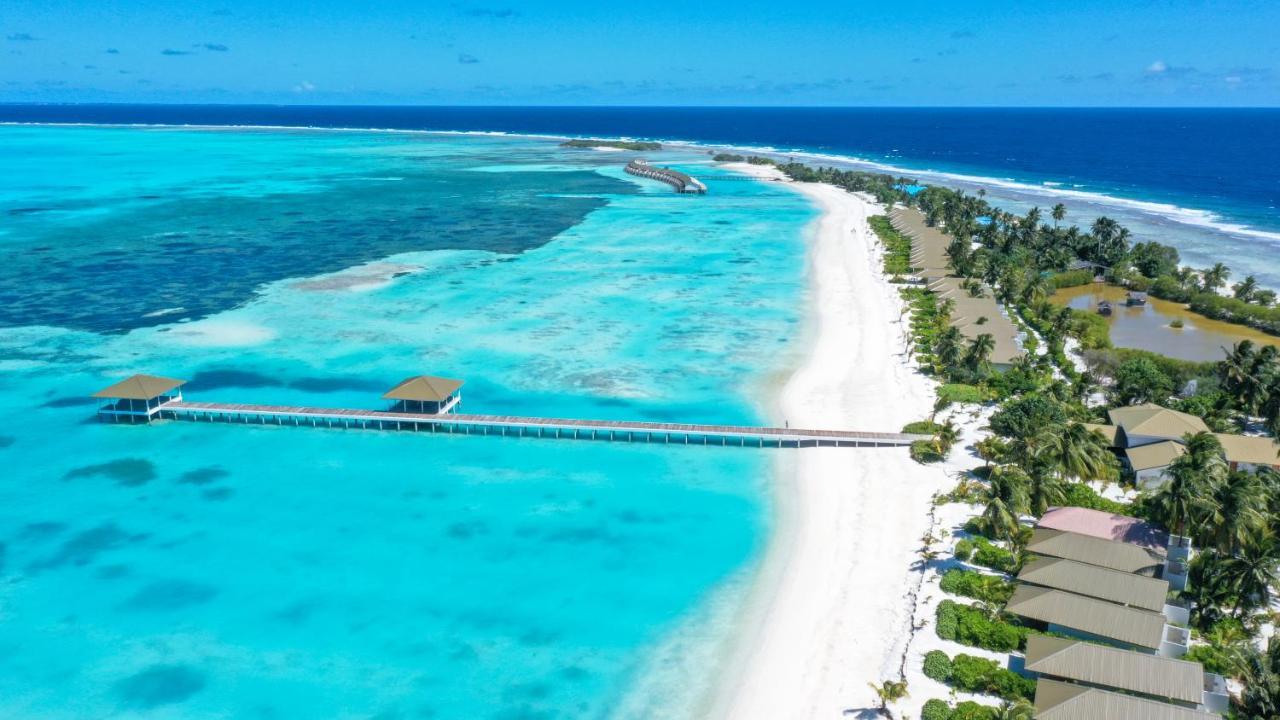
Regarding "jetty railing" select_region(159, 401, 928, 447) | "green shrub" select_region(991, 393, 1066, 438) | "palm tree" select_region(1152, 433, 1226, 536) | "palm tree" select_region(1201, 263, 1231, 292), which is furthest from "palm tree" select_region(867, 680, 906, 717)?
"palm tree" select_region(1201, 263, 1231, 292)

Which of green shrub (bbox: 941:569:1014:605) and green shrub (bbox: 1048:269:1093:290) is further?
green shrub (bbox: 1048:269:1093:290)

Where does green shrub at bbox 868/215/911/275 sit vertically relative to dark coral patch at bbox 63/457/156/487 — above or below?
above

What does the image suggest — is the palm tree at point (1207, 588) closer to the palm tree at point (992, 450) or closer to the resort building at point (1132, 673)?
the resort building at point (1132, 673)

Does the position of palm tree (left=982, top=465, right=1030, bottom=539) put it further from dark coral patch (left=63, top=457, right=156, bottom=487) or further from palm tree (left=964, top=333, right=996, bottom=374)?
dark coral patch (left=63, top=457, right=156, bottom=487)

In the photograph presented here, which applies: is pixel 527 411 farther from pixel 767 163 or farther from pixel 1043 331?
pixel 767 163

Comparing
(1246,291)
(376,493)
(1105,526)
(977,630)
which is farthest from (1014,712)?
(1246,291)

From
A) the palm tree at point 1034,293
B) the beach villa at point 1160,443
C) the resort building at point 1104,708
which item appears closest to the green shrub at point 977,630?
the resort building at point 1104,708

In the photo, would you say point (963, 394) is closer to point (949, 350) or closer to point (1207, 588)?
point (949, 350)
